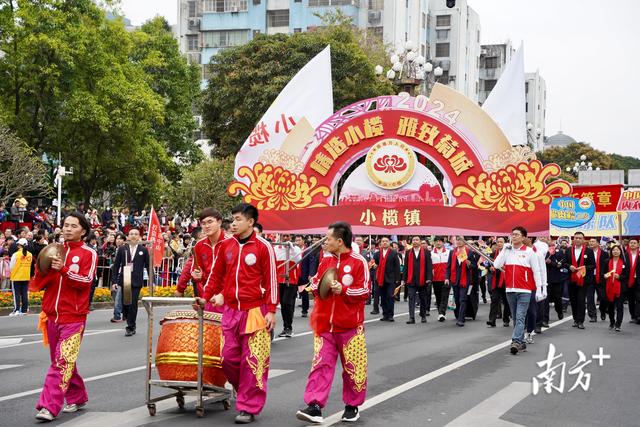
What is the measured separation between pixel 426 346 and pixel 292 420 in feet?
22.0

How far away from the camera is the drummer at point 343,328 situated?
28.2 ft

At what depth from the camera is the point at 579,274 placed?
63.6 ft

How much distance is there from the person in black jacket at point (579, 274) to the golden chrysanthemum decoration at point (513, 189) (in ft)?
11.7

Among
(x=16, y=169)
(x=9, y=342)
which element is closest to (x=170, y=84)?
(x=16, y=169)

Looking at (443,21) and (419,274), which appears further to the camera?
(443,21)

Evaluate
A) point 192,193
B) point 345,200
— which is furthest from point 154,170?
point 345,200

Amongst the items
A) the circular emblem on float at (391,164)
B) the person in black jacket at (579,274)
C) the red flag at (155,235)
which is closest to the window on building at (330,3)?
the red flag at (155,235)

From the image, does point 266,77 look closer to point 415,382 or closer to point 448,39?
point 448,39

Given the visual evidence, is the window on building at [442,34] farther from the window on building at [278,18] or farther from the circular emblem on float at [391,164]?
the circular emblem on float at [391,164]

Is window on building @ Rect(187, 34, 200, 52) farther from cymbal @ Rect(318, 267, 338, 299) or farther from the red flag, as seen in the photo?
cymbal @ Rect(318, 267, 338, 299)

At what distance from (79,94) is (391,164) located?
23984mm

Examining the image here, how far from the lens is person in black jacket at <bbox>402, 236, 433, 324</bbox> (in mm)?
20031

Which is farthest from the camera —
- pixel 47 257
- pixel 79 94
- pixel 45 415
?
pixel 79 94

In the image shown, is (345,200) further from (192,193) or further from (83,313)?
(192,193)
